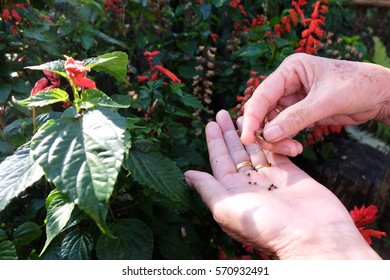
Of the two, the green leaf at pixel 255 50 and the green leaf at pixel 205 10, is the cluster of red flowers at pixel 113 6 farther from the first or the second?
the green leaf at pixel 255 50

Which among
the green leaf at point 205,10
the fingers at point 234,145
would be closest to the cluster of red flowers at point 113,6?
the green leaf at point 205,10

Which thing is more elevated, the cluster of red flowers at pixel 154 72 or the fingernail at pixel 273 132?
the cluster of red flowers at pixel 154 72

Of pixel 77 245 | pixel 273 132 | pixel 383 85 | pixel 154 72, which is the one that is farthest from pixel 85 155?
pixel 383 85

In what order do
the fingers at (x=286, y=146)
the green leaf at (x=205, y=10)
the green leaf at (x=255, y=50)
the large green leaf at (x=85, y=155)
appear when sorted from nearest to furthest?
the large green leaf at (x=85, y=155) → the fingers at (x=286, y=146) → the green leaf at (x=255, y=50) → the green leaf at (x=205, y=10)

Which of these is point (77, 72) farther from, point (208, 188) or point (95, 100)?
point (208, 188)

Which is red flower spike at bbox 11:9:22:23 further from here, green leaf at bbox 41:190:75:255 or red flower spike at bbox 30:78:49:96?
green leaf at bbox 41:190:75:255

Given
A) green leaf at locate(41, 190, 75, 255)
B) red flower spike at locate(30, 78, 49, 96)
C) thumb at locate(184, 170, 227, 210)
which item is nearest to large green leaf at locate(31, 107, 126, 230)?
green leaf at locate(41, 190, 75, 255)
